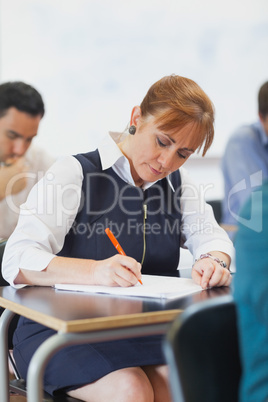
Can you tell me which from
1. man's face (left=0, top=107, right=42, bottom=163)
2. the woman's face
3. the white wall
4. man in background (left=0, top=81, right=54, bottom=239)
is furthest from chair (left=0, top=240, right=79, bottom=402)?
the white wall

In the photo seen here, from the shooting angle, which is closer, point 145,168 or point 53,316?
point 53,316

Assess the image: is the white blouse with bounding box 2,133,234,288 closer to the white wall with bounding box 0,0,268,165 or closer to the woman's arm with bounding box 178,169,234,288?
the woman's arm with bounding box 178,169,234,288

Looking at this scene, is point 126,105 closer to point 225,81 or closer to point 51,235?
point 225,81

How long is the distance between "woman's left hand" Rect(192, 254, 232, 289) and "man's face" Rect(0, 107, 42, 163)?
1.51 metres

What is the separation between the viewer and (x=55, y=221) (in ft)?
5.36

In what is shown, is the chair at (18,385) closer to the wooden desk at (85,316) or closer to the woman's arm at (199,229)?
the wooden desk at (85,316)

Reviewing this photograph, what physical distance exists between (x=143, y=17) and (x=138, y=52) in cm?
24

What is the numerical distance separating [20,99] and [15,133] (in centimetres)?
17

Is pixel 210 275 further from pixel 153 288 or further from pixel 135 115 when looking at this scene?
pixel 135 115

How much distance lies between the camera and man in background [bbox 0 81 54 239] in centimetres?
276

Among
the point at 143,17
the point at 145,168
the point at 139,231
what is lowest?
the point at 139,231

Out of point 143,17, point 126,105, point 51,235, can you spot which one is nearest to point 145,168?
point 51,235

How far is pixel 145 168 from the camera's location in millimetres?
1788

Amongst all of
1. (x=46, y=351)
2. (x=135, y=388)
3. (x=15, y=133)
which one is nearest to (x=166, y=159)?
(x=135, y=388)
